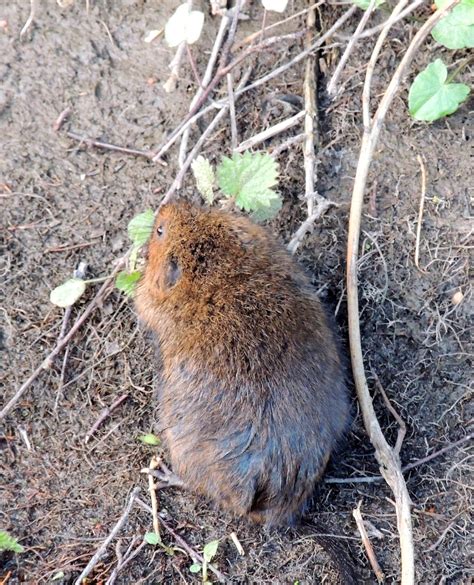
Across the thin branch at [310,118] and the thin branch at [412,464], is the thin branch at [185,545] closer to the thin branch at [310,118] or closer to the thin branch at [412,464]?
the thin branch at [412,464]

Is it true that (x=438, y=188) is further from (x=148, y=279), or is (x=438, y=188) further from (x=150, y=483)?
(x=150, y=483)

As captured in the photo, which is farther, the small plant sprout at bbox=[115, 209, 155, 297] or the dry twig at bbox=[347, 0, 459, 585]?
the small plant sprout at bbox=[115, 209, 155, 297]

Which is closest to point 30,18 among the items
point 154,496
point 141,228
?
point 141,228

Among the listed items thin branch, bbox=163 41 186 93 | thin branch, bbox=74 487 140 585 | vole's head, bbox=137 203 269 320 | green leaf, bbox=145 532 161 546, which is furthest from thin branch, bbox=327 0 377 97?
green leaf, bbox=145 532 161 546

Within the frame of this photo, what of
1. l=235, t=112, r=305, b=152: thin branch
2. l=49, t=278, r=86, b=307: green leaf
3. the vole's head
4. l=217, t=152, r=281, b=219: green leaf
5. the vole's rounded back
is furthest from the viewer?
l=235, t=112, r=305, b=152: thin branch

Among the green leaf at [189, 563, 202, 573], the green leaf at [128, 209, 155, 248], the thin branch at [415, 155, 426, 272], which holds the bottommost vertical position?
the green leaf at [189, 563, 202, 573]

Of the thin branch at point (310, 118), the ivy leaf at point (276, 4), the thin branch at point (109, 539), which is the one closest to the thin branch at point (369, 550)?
the thin branch at point (109, 539)

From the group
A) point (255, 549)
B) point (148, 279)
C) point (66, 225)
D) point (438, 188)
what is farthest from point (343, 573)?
point (66, 225)

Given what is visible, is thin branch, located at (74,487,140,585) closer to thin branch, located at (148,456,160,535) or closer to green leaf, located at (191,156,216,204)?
thin branch, located at (148,456,160,535)
